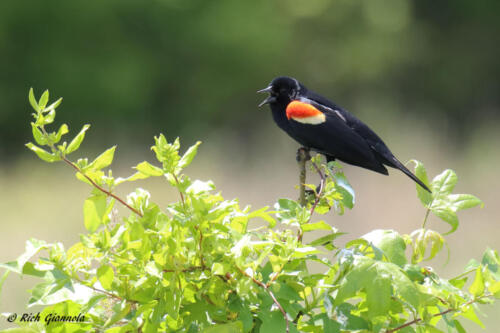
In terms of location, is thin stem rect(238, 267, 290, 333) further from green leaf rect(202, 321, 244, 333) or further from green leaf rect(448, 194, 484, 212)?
green leaf rect(448, 194, 484, 212)

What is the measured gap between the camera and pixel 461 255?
16.2 feet

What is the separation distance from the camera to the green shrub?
1.04 meters

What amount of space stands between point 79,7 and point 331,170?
12071 mm

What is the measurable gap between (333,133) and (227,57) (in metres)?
10.9

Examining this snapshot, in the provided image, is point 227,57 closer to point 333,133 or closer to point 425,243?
point 333,133

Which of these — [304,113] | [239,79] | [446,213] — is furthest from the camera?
[239,79]

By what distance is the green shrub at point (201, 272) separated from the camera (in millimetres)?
1043

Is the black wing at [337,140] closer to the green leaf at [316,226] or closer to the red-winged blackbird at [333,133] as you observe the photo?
the red-winged blackbird at [333,133]

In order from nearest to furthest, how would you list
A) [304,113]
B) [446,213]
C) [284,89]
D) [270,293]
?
[270,293], [446,213], [304,113], [284,89]

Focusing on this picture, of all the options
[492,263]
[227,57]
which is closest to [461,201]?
[492,263]

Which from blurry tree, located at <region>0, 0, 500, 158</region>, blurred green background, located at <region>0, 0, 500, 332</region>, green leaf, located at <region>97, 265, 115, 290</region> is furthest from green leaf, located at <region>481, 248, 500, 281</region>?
blurry tree, located at <region>0, 0, 500, 158</region>

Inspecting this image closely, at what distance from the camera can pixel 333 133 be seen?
8.65 feet

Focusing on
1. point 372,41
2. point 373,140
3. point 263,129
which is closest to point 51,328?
point 373,140

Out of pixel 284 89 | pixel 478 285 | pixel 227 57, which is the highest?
pixel 227 57
